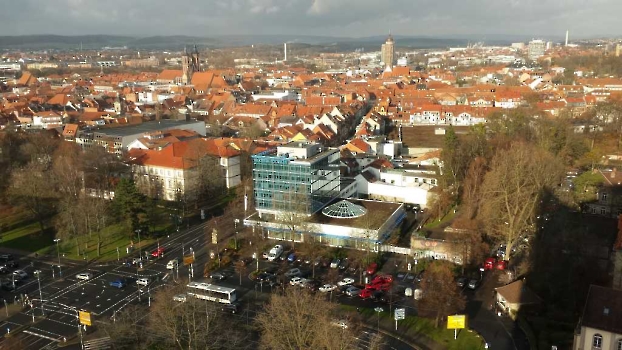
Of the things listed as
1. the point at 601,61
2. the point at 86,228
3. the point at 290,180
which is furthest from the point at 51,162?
the point at 601,61

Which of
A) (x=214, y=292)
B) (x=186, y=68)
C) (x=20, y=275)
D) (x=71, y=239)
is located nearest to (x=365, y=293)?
(x=214, y=292)

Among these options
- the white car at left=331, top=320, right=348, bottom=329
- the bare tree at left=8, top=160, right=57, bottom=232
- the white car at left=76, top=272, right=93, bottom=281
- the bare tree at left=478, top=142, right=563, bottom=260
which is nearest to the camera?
the white car at left=331, top=320, right=348, bottom=329

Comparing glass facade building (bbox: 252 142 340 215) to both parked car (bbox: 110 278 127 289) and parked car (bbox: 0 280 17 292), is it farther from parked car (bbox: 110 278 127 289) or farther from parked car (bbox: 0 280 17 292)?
parked car (bbox: 0 280 17 292)

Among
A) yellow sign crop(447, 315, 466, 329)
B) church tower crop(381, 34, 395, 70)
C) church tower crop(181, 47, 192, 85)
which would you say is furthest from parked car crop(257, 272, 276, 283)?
church tower crop(381, 34, 395, 70)

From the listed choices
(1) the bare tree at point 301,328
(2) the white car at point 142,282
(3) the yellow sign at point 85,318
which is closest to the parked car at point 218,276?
(2) the white car at point 142,282

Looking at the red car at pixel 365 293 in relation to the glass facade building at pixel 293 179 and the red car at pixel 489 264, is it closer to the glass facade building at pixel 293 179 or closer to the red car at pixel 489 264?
the red car at pixel 489 264

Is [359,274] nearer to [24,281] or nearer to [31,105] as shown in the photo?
[24,281]

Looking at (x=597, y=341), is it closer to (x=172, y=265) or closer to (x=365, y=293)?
(x=365, y=293)
